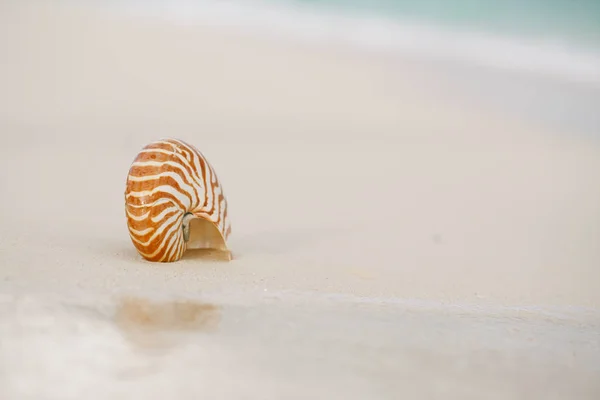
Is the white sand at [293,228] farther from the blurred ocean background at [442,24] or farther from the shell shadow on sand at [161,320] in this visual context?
the blurred ocean background at [442,24]

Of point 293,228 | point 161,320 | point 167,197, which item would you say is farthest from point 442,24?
point 161,320

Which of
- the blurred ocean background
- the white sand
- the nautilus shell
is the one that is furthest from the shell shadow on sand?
the blurred ocean background

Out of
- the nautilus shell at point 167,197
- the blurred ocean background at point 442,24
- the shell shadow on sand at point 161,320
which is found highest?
the blurred ocean background at point 442,24

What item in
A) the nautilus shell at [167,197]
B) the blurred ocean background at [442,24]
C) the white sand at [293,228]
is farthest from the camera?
the blurred ocean background at [442,24]

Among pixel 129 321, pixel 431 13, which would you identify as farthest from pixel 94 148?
pixel 431 13

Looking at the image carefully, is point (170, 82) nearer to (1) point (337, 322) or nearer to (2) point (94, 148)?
(2) point (94, 148)

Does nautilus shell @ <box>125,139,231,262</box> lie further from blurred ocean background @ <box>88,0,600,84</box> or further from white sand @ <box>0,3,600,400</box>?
blurred ocean background @ <box>88,0,600,84</box>

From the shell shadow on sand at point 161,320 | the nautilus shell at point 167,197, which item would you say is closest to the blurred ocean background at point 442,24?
the nautilus shell at point 167,197
